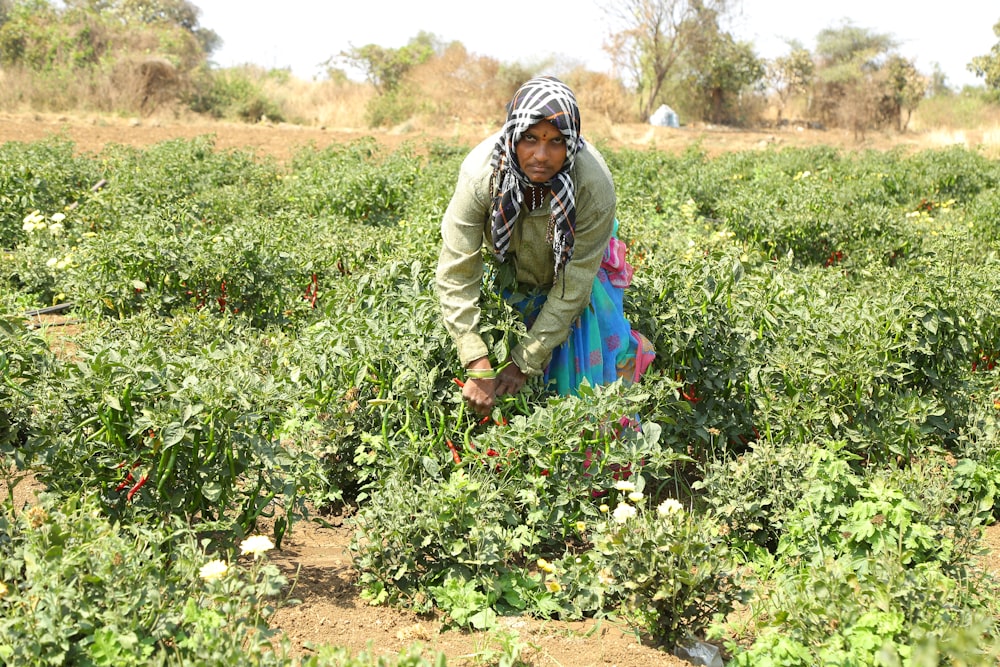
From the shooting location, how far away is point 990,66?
95.7 ft

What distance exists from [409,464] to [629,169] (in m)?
8.00

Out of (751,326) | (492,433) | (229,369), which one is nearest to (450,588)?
(492,433)

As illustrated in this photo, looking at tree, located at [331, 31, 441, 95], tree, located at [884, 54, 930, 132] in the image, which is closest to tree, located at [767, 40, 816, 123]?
tree, located at [884, 54, 930, 132]

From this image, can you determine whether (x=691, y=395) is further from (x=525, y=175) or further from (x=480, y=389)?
(x=525, y=175)

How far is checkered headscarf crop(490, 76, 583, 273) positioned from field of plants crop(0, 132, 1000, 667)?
0.31 meters

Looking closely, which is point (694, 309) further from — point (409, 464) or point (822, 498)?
point (409, 464)

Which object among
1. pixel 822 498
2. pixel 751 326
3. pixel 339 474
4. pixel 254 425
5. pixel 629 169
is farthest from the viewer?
pixel 629 169

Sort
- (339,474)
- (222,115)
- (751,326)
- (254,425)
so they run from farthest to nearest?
(222,115) → (751,326) → (339,474) → (254,425)

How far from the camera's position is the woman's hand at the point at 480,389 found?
10.2 feet

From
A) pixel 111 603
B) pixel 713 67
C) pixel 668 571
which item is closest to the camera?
pixel 111 603

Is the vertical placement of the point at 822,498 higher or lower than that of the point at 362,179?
lower

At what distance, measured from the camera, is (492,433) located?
2926 millimetres

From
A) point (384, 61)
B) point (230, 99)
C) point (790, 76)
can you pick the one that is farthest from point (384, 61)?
point (790, 76)

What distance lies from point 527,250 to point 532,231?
88mm
